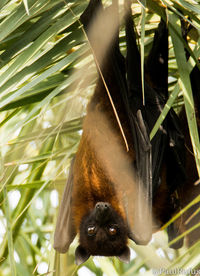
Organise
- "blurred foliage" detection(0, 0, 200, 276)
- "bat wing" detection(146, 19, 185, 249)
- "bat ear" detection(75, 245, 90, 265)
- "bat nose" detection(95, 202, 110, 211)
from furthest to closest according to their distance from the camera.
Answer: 1. "bat ear" detection(75, 245, 90, 265)
2. "bat nose" detection(95, 202, 110, 211)
3. "bat wing" detection(146, 19, 185, 249)
4. "blurred foliage" detection(0, 0, 200, 276)

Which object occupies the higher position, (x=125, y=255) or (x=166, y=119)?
(x=166, y=119)

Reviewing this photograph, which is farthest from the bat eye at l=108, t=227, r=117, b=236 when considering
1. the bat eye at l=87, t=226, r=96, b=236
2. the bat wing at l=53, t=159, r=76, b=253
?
the bat wing at l=53, t=159, r=76, b=253

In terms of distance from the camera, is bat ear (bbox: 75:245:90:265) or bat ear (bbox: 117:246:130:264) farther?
bat ear (bbox: 117:246:130:264)

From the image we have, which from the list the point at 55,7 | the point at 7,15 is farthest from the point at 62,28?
the point at 7,15

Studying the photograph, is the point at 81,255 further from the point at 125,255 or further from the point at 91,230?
the point at 125,255

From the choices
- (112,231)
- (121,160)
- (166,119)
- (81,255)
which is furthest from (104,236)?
(166,119)

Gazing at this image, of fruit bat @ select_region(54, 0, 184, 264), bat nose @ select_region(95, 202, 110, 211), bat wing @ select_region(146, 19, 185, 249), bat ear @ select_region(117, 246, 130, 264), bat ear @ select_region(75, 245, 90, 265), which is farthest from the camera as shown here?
bat ear @ select_region(117, 246, 130, 264)

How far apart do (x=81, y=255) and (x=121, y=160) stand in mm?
1031

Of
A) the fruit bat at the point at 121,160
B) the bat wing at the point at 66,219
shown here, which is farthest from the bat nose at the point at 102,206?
the bat wing at the point at 66,219

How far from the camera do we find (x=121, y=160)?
3859 mm

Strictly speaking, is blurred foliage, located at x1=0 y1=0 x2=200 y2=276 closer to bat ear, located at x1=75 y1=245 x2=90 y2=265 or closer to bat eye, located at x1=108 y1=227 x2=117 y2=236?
bat ear, located at x1=75 y1=245 x2=90 y2=265

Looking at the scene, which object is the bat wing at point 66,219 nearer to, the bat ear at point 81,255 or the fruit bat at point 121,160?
the fruit bat at point 121,160

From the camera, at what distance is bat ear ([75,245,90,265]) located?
4016mm

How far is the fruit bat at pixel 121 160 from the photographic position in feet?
11.5
